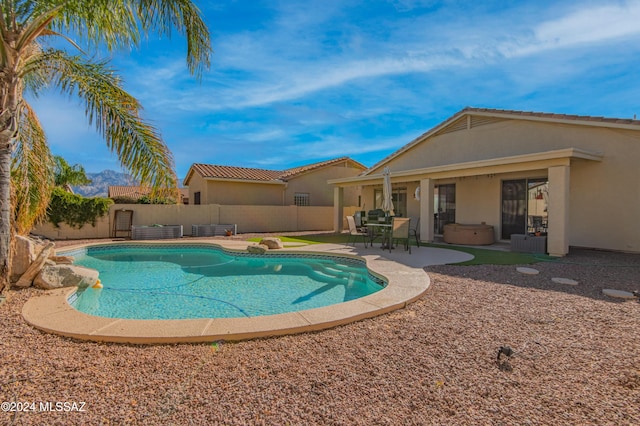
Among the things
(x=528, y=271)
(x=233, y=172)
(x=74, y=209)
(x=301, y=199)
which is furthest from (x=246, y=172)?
(x=528, y=271)

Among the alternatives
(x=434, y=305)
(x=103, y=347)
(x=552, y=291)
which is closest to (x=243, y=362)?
(x=103, y=347)

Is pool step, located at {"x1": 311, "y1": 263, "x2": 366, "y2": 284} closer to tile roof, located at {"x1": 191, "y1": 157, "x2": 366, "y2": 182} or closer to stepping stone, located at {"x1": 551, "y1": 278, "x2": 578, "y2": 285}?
stepping stone, located at {"x1": 551, "y1": 278, "x2": 578, "y2": 285}

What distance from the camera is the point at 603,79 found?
607 inches

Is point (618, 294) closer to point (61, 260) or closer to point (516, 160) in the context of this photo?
point (516, 160)

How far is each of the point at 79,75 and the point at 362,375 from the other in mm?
7199

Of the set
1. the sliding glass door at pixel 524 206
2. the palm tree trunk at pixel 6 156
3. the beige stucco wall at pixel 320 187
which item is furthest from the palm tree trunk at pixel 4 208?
the beige stucco wall at pixel 320 187

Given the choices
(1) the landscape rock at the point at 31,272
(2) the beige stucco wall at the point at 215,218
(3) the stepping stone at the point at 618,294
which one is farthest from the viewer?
(2) the beige stucco wall at the point at 215,218

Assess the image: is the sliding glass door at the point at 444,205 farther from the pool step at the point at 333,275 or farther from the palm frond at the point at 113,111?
the palm frond at the point at 113,111

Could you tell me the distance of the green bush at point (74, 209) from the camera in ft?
53.3

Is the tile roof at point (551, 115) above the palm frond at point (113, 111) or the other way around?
above

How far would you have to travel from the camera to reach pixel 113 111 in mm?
6277

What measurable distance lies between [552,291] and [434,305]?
2.70 m

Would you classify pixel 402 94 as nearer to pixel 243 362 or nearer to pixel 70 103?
pixel 70 103

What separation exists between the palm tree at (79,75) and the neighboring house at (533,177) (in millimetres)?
10535
